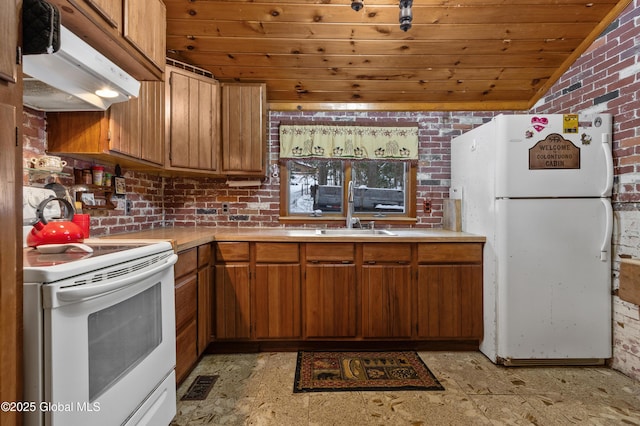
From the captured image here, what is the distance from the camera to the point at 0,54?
35.1 inches

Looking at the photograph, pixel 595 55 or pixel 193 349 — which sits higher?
pixel 595 55

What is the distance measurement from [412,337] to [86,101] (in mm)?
2590

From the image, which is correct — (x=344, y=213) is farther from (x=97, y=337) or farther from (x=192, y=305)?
(x=97, y=337)

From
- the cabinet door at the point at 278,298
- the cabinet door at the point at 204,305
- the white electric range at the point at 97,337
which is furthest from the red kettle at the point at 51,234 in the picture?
the cabinet door at the point at 278,298

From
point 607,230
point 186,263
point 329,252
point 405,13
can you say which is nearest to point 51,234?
point 186,263

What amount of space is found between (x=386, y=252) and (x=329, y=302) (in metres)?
0.59

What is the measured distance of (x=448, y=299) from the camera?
103 inches

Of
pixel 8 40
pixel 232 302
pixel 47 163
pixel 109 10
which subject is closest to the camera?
pixel 8 40

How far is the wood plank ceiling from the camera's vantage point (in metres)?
2.43

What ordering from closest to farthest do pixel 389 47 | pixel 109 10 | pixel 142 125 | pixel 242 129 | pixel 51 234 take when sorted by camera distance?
pixel 51 234 → pixel 109 10 → pixel 142 125 → pixel 389 47 → pixel 242 129

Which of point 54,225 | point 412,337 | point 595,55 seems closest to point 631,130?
point 595,55

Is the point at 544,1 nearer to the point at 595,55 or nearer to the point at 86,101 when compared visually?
the point at 595,55

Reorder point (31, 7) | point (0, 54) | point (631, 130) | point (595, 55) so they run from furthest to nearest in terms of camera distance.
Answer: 1. point (595, 55)
2. point (631, 130)
3. point (31, 7)
4. point (0, 54)

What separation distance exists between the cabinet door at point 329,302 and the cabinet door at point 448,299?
0.54m
